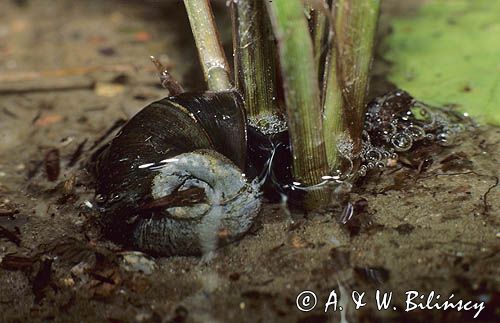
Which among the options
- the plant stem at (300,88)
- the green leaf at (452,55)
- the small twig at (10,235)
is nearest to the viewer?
the plant stem at (300,88)

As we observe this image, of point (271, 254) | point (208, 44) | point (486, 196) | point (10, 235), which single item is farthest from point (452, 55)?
point (10, 235)

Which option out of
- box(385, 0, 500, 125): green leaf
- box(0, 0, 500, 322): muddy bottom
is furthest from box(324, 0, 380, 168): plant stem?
box(385, 0, 500, 125): green leaf

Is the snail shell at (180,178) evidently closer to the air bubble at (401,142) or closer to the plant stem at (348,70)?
the plant stem at (348,70)

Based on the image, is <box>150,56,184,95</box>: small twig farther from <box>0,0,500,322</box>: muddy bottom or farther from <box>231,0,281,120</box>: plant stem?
<box>0,0,500,322</box>: muddy bottom

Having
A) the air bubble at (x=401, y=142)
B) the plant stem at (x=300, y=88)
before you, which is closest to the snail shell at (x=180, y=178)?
the plant stem at (x=300, y=88)

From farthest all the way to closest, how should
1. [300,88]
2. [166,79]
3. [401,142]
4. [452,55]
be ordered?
[452,55], [401,142], [166,79], [300,88]

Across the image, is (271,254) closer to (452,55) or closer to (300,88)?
(300,88)
